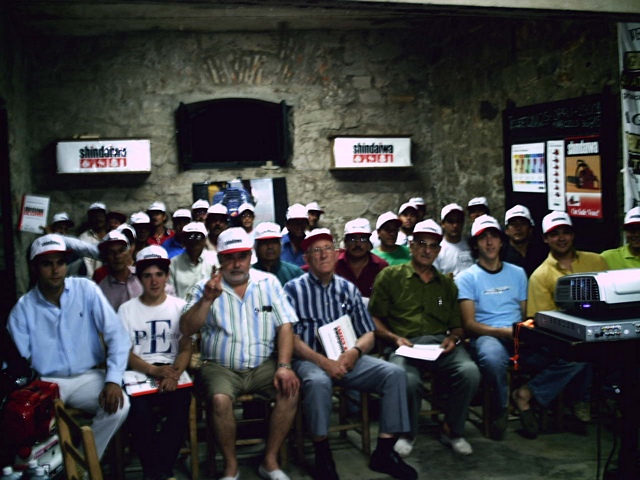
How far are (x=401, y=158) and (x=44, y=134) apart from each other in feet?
14.3

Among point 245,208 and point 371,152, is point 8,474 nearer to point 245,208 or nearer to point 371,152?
point 245,208

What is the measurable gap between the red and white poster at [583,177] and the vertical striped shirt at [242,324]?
2.83m

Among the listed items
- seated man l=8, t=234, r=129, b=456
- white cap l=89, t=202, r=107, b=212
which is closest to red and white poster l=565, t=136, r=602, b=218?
seated man l=8, t=234, r=129, b=456

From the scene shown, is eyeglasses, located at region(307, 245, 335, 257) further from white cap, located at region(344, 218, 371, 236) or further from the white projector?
the white projector

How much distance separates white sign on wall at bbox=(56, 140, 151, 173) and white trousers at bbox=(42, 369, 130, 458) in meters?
4.18

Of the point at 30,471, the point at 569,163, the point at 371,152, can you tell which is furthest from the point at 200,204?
the point at 30,471

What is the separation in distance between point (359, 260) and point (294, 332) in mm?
1040

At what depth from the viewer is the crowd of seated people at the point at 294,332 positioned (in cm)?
369

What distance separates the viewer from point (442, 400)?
4664mm

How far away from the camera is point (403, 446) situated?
13.4 feet

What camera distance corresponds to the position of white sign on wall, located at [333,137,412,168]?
8.00 metres

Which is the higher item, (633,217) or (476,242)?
(633,217)

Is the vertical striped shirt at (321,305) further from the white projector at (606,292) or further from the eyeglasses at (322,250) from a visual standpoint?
the white projector at (606,292)

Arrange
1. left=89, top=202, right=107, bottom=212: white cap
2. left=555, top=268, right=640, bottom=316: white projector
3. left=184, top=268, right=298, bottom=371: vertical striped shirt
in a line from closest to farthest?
1. left=555, top=268, right=640, bottom=316: white projector
2. left=184, top=268, right=298, bottom=371: vertical striped shirt
3. left=89, top=202, right=107, bottom=212: white cap
